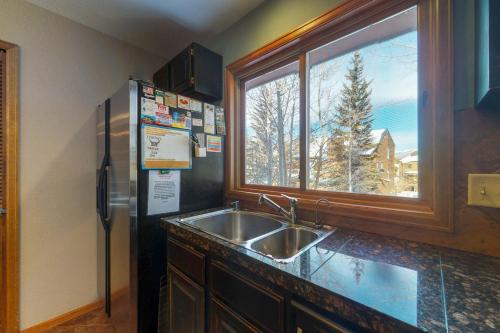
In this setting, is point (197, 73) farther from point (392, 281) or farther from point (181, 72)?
point (392, 281)

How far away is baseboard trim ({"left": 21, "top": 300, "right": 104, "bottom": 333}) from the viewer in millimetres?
1636

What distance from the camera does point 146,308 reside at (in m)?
1.30

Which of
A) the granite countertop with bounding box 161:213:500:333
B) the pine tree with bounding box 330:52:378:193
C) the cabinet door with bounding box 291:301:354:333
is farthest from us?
the pine tree with bounding box 330:52:378:193

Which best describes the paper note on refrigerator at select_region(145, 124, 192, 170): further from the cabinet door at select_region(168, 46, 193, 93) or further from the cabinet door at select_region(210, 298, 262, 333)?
the cabinet door at select_region(210, 298, 262, 333)

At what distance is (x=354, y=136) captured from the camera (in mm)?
1257

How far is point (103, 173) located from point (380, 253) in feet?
6.01

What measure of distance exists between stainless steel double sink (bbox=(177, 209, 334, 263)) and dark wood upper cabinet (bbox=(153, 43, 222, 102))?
1047 mm

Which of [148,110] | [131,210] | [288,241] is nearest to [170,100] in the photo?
[148,110]

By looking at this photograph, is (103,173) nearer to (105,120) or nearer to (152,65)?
(105,120)

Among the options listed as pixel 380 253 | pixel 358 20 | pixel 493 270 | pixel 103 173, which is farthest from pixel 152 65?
pixel 493 270

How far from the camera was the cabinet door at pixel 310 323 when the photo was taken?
22.9 inches

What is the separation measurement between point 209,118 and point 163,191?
67 cm

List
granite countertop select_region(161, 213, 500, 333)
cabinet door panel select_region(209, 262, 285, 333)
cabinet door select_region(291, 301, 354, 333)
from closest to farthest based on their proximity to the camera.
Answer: granite countertop select_region(161, 213, 500, 333) → cabinet door select_region(291, 301, 354, 333) → cabinet door panel select_region(209, 262, 285, 333)

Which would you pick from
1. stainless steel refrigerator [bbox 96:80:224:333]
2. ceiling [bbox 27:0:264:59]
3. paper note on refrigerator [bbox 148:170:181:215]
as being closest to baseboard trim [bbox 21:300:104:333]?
stainless steel refrigerator [bbox 96:80:224:333]
